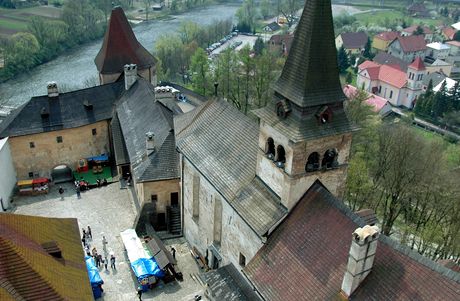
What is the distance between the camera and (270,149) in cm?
2675

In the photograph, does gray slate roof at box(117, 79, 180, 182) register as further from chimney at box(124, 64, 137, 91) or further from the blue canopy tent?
the blue canopy tent

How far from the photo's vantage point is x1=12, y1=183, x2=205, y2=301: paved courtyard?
105ft

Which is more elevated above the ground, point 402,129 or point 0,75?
point 402,129

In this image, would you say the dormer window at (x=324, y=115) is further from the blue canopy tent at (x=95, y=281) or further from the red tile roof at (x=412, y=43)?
the red tile roof at (x=412, y=43)

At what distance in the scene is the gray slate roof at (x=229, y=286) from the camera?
2662 cm

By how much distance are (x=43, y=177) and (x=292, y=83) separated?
1225 inches

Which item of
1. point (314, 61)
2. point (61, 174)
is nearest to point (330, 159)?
point (314, 61)

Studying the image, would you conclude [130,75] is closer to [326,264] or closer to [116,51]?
[116,51]

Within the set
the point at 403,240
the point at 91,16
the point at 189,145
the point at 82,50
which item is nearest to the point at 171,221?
the point at 189,145

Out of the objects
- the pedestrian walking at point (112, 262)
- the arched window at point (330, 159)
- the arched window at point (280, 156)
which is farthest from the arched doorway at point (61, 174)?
the arched window at point (330, 159)

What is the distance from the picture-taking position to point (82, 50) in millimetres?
102312

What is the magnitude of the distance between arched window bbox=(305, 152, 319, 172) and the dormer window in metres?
1.76

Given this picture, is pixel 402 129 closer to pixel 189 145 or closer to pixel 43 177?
pixel 189 145

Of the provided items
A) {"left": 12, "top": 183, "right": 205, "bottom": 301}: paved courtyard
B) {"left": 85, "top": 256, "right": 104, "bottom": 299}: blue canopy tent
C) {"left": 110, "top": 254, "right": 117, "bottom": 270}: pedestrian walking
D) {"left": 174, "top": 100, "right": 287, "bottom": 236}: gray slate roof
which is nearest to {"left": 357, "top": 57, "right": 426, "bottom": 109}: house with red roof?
{"left": 12, "top": 183, "right": 205, "bottom": 301}: paved courtyard
